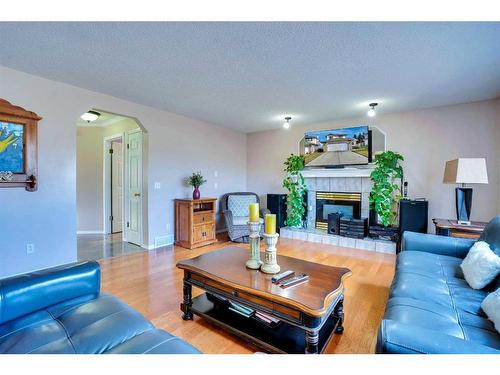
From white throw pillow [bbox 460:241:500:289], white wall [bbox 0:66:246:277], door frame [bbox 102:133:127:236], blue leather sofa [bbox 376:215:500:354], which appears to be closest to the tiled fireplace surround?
blue leather sofa [bbox 376:215:500:354]

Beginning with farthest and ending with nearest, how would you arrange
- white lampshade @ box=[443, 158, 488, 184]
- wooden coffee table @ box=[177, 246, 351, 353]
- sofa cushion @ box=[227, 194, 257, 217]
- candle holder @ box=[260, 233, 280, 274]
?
1. sofa cushion @ box=[227, 194, 257, 217]
2. white lampshade @ box=[443, 158, 488, 184]
3. candle holder @ box=[260, 233, 280, 274]
4. wooden coffee table @ box=[177, 246, 351, 353]

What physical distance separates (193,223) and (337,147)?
119 inches

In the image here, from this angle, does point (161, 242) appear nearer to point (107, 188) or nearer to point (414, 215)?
point (107, 188)

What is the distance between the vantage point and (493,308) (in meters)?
1.22

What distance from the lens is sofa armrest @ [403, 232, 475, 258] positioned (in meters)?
2.17

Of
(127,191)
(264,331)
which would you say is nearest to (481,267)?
(264,331)

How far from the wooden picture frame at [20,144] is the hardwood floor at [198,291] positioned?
136 cm

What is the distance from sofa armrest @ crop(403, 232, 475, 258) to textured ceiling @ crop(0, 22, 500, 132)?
5.59ft

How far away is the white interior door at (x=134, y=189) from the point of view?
4.11m

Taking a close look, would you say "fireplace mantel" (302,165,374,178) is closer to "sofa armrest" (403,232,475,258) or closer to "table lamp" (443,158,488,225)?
"table lamp" (443,158,488,225)

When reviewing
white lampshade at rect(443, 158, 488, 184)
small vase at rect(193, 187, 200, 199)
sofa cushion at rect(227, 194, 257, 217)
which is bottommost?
sofa cushion at rect(227, 194, 257, 217)
